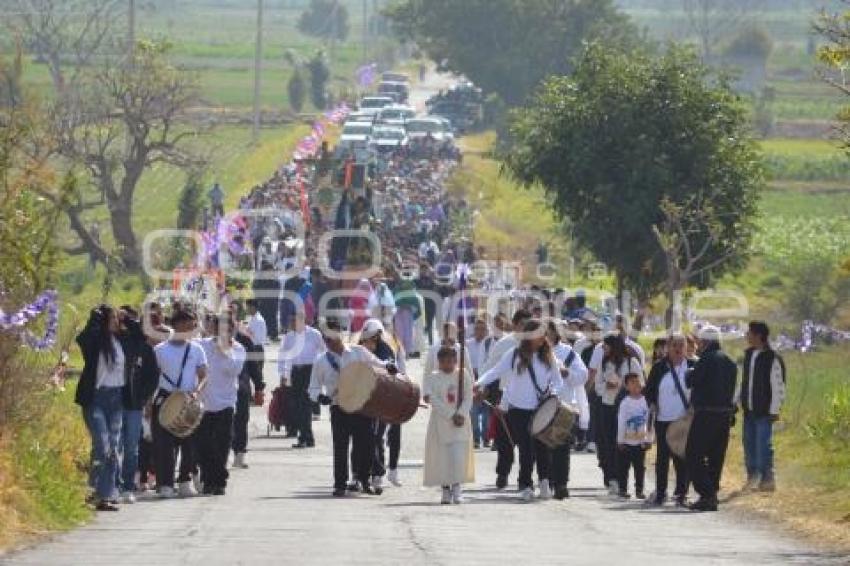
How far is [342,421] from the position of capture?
2308 centimetres

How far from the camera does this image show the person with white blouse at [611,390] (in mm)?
24906

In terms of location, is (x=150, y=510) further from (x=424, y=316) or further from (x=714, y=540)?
(x=424, y=316)

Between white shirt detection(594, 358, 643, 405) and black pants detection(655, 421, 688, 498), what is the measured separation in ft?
4.24

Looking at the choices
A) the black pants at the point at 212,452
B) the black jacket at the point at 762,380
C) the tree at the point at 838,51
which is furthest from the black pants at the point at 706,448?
the black pants at the point at 212,452

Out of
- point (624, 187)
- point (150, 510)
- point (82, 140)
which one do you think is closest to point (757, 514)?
point (150, 510)

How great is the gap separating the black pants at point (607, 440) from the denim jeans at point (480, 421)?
374cm

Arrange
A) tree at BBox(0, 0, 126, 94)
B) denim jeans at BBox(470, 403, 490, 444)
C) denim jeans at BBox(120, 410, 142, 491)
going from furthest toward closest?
tree at BBox(0, 0, 126, 94)
denim jeans at BBox(470, 403, 490, 444)
denim jeans at BBox(120, 410, 142, 491)

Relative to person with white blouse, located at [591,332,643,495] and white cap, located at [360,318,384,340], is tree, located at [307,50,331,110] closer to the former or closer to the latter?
person with white blouse, located at [591,332,643,495]

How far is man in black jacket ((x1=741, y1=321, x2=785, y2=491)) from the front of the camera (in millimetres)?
24031

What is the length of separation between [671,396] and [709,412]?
1.94 feet

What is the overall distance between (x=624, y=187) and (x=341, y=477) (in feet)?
69.8

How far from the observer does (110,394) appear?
2159cm

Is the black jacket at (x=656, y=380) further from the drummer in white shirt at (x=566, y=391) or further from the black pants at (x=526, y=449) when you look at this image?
the black pants at (x=526, y=449)

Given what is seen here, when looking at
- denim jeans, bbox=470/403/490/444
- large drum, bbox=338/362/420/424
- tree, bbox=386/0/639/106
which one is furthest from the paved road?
tree, bbox=386/0/639/106
